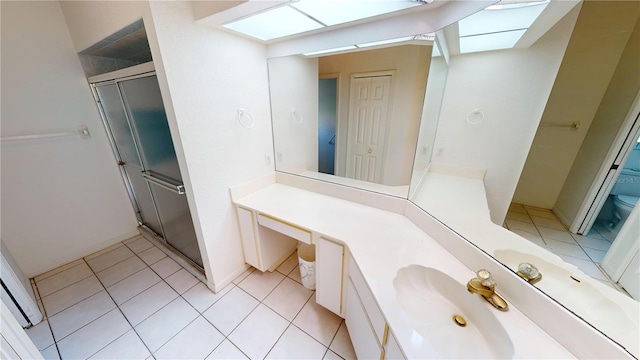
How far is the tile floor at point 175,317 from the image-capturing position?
1290 millimetres

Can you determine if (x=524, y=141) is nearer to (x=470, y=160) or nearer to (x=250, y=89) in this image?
(x=470, y=160)

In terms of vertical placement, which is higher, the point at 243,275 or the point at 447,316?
the point at 447,316

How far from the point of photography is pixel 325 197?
1742mm

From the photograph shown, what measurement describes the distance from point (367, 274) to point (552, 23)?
4.08 feet

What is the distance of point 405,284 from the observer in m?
0.94

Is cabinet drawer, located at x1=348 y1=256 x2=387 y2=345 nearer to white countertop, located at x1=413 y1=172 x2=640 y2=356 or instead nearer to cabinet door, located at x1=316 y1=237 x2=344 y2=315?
cabinet door, located at x1=316 y1=237 x2=344 y2=315

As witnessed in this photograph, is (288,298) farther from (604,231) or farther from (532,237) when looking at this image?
(604,231)

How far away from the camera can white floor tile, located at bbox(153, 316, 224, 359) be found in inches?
49.8

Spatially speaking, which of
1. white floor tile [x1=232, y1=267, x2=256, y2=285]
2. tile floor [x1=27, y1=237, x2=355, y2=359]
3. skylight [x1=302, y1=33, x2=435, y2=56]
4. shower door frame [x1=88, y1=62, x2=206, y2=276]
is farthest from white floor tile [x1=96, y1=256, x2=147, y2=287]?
skylight [x1=302, y1=33, x2=435, y2=56]

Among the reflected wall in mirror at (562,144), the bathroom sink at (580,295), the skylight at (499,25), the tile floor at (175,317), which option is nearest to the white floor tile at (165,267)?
the tile floor at (175,317)

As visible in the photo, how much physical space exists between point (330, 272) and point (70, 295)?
228cm

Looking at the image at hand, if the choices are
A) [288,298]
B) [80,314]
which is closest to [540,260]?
[288,298]

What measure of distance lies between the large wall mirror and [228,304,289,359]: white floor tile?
1.17m

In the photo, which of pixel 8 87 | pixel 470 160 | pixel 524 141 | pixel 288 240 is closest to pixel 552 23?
pixel 524 141
